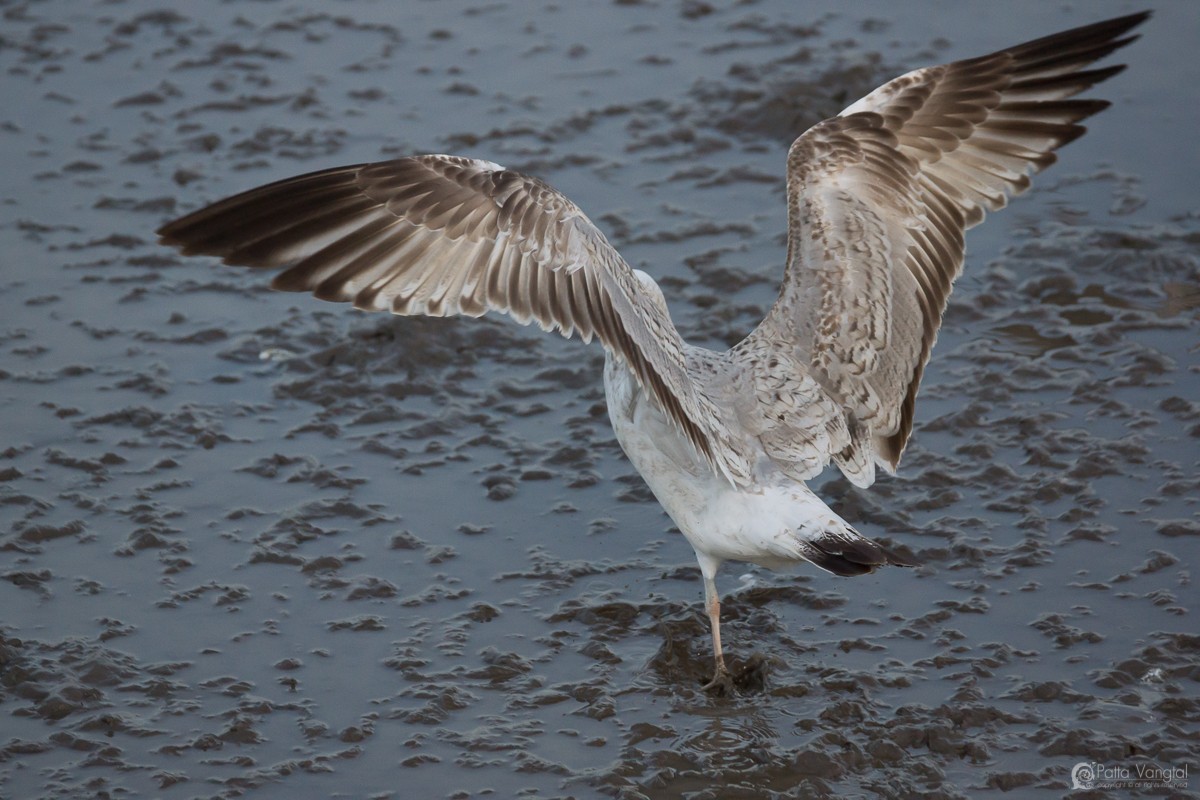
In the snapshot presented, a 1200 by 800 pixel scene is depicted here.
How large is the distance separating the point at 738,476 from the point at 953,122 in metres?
1.87

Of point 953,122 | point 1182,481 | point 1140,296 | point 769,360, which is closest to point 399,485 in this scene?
point 769,360

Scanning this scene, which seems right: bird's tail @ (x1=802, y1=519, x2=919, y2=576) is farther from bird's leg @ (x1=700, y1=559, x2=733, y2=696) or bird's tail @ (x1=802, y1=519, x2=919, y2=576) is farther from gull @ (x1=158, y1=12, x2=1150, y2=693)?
bird's leg @ (x1=700, y1=559, x2=733, y2=696)

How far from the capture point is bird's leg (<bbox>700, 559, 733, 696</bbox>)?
5688mm

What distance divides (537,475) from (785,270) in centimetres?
173

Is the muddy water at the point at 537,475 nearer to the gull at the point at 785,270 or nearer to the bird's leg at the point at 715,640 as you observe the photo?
the bird's leg at the point at 715,640

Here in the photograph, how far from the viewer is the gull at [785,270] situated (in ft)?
16.7

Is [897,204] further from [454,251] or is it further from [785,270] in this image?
[454,251]

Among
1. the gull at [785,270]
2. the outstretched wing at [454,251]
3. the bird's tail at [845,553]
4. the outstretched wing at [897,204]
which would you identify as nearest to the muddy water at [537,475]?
the gull at [785,270]

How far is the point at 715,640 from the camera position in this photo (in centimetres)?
571

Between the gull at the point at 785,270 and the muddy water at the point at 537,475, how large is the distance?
65cm

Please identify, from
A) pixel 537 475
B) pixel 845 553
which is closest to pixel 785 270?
pixel 845 553

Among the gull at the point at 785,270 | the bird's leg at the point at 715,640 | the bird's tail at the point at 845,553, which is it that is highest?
the gull at the point at 785,270

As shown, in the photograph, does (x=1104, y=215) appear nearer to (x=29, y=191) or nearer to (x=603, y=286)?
(x=603, y=286)

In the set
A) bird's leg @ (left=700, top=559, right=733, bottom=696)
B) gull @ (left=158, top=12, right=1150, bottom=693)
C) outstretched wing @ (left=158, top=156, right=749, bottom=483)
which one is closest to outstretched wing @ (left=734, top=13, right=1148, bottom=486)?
gull @ (left=158, top=12, right=1150, bottom=693)
